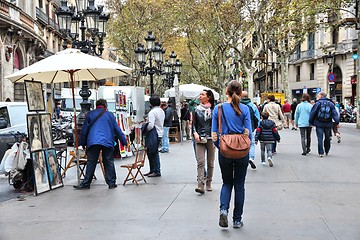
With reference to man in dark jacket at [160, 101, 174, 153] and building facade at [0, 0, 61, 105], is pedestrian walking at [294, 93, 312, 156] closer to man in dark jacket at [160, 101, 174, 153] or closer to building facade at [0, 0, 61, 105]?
Result: man in dark jacket at [160, 101, 174, 153]

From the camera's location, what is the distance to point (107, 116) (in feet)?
28.9

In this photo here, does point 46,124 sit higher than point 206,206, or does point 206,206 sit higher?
point 46,124

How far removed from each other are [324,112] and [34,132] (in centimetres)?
739

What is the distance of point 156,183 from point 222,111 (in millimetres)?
3733

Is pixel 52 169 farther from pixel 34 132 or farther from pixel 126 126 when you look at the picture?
pixel 126 126

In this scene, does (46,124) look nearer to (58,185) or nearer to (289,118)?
(58,185)

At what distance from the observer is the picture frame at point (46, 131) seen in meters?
8.75

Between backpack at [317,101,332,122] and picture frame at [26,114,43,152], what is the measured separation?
7171 millimetres

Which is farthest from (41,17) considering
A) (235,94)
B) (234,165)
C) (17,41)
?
(234,165)

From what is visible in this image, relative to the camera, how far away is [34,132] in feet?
27.8

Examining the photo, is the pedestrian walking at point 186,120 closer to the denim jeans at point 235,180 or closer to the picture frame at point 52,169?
the picture frame at point 52,169

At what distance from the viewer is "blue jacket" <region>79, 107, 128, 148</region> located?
863cm

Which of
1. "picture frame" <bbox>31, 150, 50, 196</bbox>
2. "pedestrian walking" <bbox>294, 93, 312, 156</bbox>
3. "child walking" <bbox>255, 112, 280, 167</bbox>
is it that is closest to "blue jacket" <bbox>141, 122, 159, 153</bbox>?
"picture frame" <bbox>31, 150, 50, 196</bbox>

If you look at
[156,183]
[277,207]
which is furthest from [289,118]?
[277,207]
